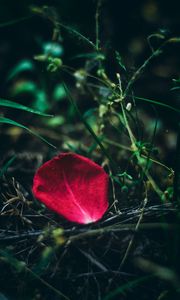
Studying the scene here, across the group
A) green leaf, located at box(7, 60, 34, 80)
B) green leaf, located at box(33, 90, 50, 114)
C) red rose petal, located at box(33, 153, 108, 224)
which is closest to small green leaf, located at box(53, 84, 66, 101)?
green leaf, located at box(33, 90, 50, 114)

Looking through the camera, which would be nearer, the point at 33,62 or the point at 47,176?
the point at 47,176

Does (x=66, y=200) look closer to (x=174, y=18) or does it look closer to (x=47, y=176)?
(x=47, y=176)

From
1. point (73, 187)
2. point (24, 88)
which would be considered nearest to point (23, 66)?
point (24, 88)

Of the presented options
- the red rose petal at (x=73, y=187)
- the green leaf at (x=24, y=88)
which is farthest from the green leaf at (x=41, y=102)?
the red rose petal at (x=73, y=187)

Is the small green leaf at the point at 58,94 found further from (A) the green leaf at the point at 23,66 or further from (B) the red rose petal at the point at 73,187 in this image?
(B) the red rose petal at the point at 73,187

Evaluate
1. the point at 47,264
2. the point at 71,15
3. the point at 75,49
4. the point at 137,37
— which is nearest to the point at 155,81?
the point at 137,37

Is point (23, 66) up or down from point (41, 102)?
up

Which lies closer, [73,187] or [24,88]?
[73,187]

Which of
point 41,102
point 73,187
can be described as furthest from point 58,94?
point 73,187

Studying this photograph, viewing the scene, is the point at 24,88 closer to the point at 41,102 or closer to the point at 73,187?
the point at 41,102
